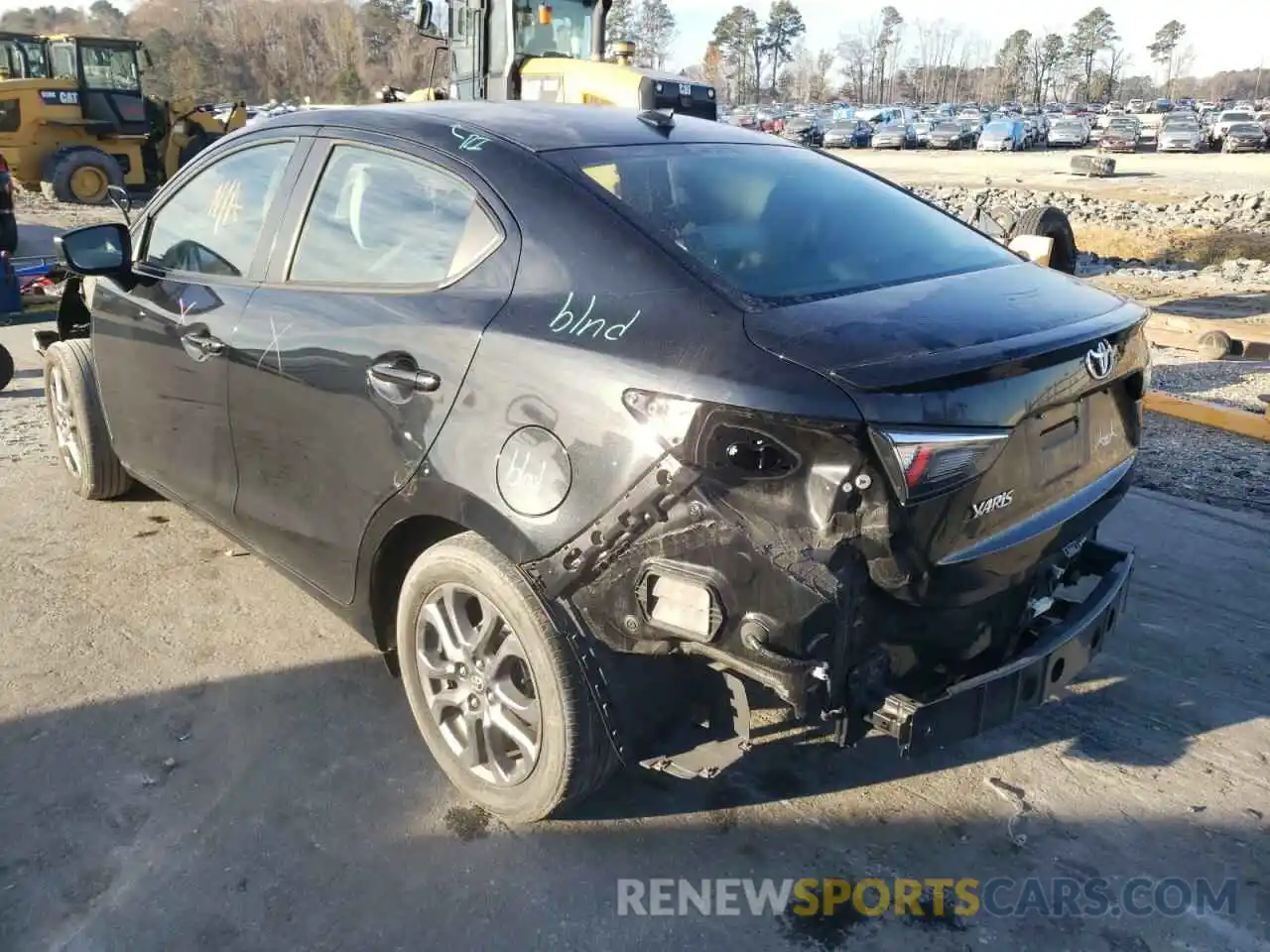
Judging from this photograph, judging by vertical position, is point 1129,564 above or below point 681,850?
above

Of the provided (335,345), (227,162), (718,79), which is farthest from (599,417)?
(718,79)

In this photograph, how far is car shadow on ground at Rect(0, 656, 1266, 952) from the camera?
98.3 inches

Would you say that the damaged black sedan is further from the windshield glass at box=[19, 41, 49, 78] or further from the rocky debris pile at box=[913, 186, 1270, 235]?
the windshield glass at box=[19, 41, 49, 78]

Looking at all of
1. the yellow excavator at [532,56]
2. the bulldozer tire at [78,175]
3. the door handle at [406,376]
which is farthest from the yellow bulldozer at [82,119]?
the door handle at [406,376]

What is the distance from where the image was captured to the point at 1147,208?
2055cm

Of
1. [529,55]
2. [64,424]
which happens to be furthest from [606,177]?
[529,55]

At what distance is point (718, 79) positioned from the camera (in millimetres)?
111688

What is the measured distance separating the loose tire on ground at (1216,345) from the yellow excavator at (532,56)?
560 centimetres

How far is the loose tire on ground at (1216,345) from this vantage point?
814cm

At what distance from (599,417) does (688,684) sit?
693mm

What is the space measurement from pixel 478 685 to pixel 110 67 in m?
21.4

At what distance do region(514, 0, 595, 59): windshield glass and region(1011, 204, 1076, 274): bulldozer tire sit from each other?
18.3ft

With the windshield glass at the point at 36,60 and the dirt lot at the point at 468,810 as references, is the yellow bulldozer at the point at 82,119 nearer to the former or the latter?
the windshield glass at the point at 36,60

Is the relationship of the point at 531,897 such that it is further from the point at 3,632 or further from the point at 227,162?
the point at 227,162
